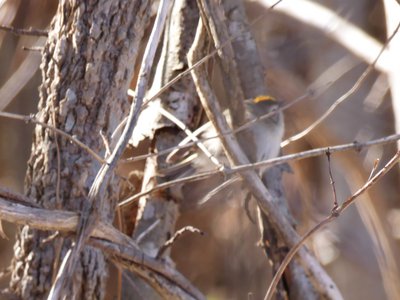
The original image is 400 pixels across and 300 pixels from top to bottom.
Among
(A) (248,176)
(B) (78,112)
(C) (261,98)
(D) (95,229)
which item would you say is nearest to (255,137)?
(C) (261,98)

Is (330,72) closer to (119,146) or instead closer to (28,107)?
(28,107)

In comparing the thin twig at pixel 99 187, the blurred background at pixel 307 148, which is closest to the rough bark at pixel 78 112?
the thin twig at pixel 99 187

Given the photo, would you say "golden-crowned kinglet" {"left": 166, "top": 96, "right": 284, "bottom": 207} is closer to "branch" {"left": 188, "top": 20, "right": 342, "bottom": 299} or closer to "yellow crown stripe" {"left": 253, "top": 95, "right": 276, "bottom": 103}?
"yellow crown stripe" {"left": 253, "top": 95, "right": 276, "bottom": 103}

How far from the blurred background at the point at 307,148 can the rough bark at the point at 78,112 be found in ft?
3.20

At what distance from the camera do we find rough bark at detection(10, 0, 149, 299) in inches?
79.9

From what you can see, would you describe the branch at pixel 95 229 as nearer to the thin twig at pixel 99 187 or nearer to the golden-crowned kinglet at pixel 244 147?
the thin twig at pixel 99 187

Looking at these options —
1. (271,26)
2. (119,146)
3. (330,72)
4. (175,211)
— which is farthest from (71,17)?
(271,26)

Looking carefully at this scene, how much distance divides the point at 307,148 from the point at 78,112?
2570 millimetres

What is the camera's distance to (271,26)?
4.95 metres

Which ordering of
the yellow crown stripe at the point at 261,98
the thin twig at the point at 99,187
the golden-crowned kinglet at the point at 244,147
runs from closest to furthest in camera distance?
the thin twig at the point at 99,187
the golden-crowned kinglet at the point at 244,147
the yellow crown stripe at the point at 261,98

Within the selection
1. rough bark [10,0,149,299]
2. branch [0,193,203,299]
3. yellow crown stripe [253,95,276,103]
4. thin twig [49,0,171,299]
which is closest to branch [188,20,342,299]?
rough bark [10,0,149,299]

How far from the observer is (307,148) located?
448cm

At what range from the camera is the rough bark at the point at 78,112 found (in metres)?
2.03

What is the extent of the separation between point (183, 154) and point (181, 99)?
26 centimetres
